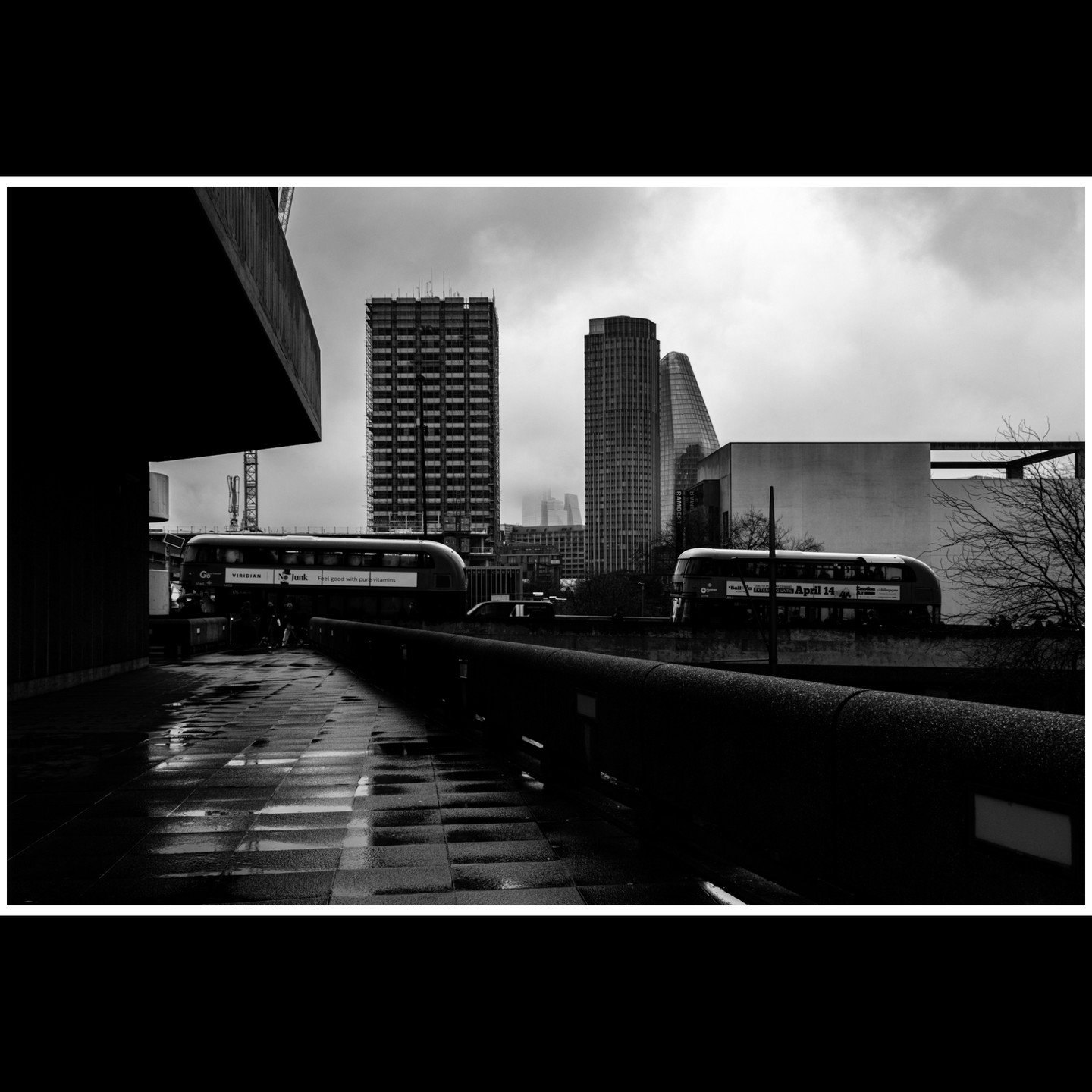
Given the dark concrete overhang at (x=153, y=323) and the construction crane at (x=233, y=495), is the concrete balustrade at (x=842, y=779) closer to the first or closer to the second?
the dark concrete overhang at (x=153, y=323)

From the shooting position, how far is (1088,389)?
434cm

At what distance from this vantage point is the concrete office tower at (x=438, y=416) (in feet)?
499

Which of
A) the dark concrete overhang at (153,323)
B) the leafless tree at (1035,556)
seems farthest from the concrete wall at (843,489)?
the dark concrete overhang at (153,323)

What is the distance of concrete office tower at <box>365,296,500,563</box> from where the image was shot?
152125 mm

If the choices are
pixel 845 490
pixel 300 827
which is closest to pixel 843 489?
pixel 845 490

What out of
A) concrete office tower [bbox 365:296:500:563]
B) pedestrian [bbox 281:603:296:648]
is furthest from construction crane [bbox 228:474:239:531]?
pedestrian [bbox 281:603:296:648]

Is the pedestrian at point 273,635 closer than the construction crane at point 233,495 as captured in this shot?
Yes

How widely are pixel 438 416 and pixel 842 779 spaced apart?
535 ft

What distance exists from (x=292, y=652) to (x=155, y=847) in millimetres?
28210

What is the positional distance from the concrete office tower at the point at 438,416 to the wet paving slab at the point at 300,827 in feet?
440
